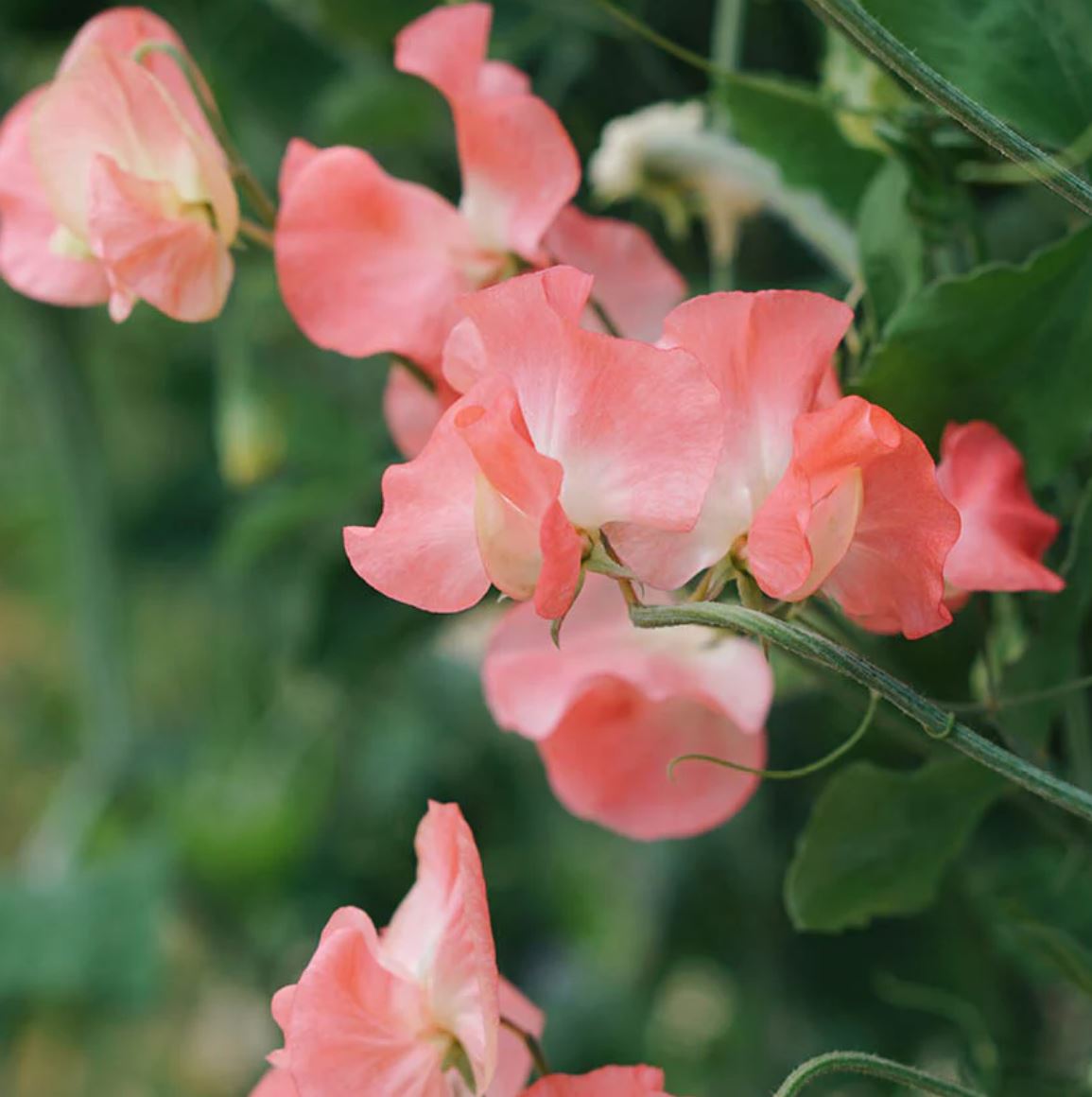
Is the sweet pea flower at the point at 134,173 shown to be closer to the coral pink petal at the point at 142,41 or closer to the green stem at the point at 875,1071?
the coral pink petal at the point at 142,41

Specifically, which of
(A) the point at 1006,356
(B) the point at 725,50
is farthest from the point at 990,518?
(B) the point at 725,50

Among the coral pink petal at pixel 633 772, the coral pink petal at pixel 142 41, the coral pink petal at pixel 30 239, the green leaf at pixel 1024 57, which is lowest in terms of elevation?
the coral pink petal at pixel 633 772

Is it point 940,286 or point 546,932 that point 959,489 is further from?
point 546,932

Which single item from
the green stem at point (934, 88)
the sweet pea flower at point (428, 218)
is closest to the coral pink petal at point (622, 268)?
the sweet pea flower at point (428, 218)

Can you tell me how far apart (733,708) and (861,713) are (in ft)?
0.11

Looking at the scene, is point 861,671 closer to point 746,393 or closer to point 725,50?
point 746,393

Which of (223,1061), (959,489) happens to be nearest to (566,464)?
(959,489)

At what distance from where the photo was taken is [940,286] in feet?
0.99

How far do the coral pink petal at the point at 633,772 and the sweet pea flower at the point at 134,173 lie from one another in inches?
4.4

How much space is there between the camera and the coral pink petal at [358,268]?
0.32 metres

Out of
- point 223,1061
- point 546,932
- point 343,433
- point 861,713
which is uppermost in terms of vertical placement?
point 861,713

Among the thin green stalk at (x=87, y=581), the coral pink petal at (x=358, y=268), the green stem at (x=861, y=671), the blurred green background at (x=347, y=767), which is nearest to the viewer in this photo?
the green stem at (x=861, y=671)

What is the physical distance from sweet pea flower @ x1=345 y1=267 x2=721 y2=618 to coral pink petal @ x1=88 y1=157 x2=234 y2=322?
0.28 ft

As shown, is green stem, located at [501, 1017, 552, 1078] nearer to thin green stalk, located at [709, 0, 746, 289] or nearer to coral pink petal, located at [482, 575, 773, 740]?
coral pink petal, located at [482, 575, 773, 740]
